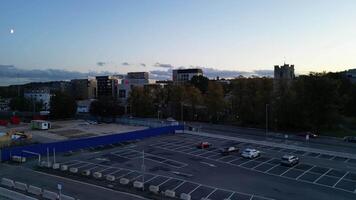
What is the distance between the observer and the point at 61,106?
88.3 meters

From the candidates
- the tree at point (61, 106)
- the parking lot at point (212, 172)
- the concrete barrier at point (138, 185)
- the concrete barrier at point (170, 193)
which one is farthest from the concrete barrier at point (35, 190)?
the tree at point (61, 106)

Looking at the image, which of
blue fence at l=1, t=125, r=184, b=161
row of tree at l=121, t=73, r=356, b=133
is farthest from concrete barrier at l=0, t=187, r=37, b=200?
row of tree at l=121, t=73, r=356, b=133

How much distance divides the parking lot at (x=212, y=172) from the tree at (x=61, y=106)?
44.5 metres

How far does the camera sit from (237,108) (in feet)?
250

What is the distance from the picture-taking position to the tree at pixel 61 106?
87.8 meters

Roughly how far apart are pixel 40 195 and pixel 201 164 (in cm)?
1766

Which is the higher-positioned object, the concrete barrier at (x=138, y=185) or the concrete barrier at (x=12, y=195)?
the concrete barrier at (x=12, y=195)

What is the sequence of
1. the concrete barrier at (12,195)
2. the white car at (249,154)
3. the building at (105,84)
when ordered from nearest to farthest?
the concrete barrier at (12,195), the white car at (249,154), the building at (105,84)

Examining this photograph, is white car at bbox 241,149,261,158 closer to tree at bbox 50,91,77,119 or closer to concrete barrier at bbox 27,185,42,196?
concrete barrier at bbox 27,185,42,196

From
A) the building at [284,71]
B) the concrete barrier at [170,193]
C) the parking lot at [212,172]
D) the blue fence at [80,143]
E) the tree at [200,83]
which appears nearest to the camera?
the concrete barrier at [170,193]

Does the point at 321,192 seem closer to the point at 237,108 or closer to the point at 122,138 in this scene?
the point at 122,138

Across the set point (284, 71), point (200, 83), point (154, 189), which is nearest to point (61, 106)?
point (284, 71)

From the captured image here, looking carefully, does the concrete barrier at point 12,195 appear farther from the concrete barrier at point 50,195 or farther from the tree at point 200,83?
the tree at point 200,83

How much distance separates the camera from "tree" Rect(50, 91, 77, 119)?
288 ft
